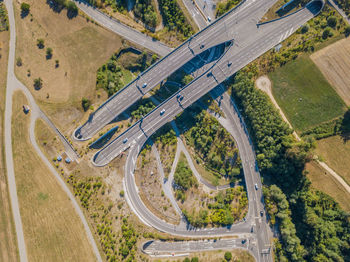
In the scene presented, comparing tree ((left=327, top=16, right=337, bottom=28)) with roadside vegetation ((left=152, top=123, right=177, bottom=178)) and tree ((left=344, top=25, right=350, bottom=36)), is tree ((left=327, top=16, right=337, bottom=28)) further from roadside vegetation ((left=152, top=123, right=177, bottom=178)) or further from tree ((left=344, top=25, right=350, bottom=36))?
roadside vegetation ((left=152, top=123, right=177, bottom=178))

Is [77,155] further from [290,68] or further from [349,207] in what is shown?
[349,207]

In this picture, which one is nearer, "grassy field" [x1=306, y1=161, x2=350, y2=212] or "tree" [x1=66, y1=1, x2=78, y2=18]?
"grassy field" [x1=306, y1=161, x2=350, y2=212]

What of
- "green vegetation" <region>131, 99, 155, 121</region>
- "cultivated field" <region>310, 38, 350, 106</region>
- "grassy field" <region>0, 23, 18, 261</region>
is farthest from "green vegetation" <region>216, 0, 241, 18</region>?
"grassy field" <region>0, 23, 18, 261</region>

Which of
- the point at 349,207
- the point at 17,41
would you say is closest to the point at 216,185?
the point at 349,207

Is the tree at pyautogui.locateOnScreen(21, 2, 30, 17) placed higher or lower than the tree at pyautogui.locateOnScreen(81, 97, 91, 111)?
higher

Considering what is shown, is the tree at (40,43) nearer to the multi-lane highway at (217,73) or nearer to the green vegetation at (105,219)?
the multi-lane highway at (217,73)

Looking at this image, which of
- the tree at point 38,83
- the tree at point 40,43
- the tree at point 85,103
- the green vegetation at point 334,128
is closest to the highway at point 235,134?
the tree at point 85,103
